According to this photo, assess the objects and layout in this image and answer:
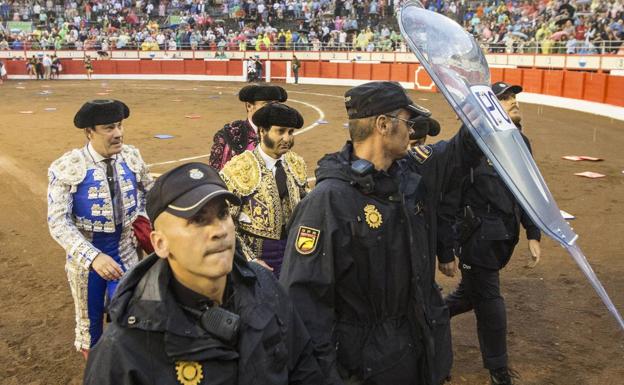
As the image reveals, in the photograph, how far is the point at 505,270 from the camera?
6035 mm

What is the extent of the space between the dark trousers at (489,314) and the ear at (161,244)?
2.55m

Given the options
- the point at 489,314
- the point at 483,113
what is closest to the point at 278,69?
the point at 489,314

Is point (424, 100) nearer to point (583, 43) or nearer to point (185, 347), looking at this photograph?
point (583, 43)

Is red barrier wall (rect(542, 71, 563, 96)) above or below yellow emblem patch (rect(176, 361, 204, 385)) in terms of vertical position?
above

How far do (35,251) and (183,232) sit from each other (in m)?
5.58

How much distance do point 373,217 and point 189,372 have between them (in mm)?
1003

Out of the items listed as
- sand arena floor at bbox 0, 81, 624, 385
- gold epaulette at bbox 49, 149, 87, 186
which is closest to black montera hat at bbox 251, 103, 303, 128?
gold epaulette at bbox 49, 149, 87, 186

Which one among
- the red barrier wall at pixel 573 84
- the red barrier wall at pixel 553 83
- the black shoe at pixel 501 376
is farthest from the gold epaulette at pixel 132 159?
the red barrier wall at pixel 553 83

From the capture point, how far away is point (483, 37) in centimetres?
2775

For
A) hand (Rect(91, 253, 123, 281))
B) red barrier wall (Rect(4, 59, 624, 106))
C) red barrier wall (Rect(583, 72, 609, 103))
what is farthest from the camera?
red barrier wall (Rect(4, 59, 624, 106))

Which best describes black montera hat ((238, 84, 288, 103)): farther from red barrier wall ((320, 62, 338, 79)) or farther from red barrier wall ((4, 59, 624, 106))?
red barrier wall ((320, 62, 338, 79))

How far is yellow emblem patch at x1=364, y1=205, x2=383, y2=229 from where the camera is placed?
2377 millimetres

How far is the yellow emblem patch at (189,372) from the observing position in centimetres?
165

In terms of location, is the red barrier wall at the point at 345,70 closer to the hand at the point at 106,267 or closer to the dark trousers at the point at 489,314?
the dark trousers at the point at 489,314
